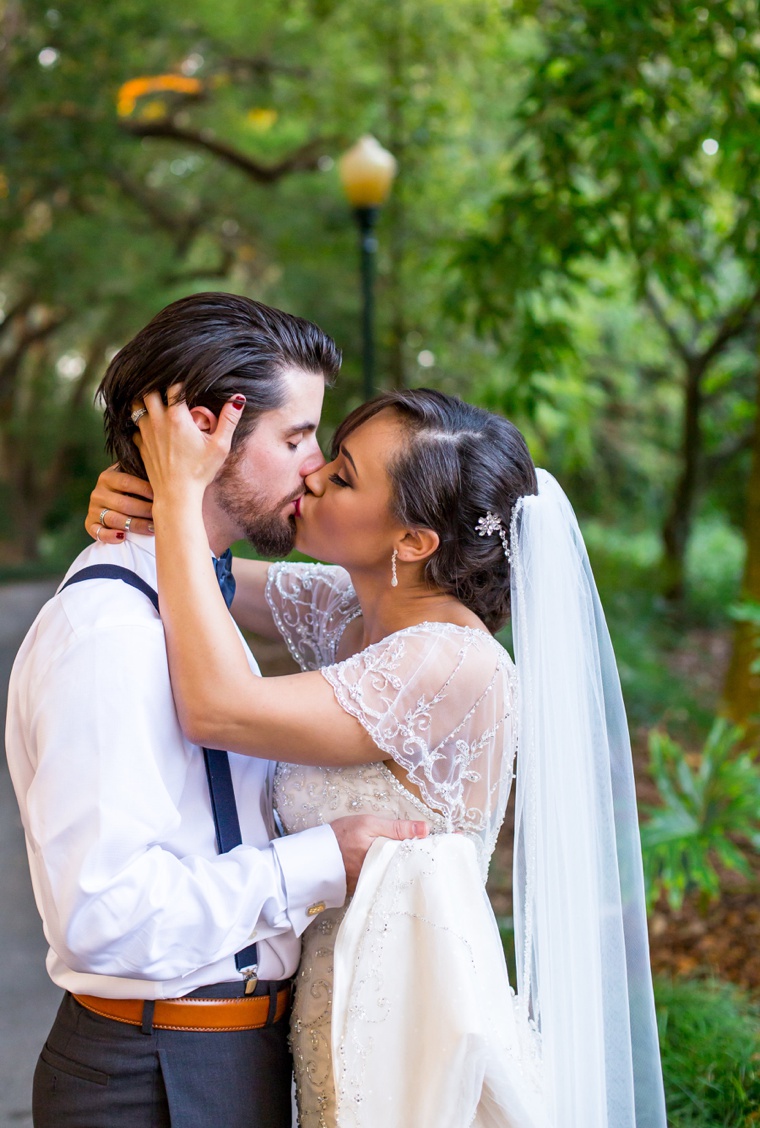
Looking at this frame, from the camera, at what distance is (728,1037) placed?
337 cm

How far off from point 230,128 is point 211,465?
44.1 feet

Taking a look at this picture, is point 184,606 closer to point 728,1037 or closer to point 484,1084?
point 484,1084

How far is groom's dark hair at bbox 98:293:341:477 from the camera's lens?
73.6 inches

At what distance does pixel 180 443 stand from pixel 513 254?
3.72 metres

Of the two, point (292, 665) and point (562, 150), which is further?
point (292, 665)

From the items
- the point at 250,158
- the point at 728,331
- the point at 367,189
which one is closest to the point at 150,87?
the point at 250,158

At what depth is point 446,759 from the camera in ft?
6.67

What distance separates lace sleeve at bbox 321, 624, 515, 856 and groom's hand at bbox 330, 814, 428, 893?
10 cm

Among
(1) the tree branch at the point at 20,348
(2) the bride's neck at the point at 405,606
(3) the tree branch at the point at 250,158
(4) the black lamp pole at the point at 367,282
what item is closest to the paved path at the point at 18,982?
(2) the bride's neck at the point at 405,606

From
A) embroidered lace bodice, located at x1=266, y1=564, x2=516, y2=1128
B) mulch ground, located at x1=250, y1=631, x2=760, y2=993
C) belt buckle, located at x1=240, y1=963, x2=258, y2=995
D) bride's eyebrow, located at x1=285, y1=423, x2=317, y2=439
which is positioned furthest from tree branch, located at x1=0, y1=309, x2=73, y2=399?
belt buckle, located at x1=240, y1=963, x2=258, y2=995

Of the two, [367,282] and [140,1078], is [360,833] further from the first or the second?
[367,282]

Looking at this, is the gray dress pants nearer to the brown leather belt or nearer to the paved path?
the brown leather belt

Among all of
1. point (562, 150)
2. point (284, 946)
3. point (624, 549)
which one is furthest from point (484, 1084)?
point (624, 549)

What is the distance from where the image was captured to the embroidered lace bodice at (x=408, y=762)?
195cm
